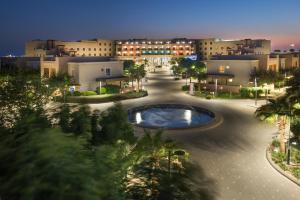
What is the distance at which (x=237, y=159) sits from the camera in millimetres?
22906

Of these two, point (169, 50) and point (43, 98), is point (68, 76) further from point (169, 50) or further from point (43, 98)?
point (169, 50)

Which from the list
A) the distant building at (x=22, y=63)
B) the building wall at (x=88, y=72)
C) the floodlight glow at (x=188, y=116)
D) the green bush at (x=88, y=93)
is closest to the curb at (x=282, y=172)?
the floodlight glow at (x=188, y=116)

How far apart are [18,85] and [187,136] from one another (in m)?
14.1

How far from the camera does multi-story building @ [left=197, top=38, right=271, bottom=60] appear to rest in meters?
129

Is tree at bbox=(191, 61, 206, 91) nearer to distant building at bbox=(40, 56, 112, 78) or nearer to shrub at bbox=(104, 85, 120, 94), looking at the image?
shrub at bbox=(104, 85, 120, 94)

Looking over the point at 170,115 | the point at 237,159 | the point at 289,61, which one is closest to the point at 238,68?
the point at 289,61

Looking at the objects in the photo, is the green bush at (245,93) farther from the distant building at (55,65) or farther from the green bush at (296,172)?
the green bush at (296,172)

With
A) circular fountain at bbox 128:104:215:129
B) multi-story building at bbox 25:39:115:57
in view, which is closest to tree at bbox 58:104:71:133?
circular fountain at bbox 128:104:215:129

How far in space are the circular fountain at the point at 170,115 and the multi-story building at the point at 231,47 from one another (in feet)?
271

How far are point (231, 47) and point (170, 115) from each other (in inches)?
4441

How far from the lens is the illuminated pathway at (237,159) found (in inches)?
715

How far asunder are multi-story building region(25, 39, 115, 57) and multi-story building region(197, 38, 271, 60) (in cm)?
4316

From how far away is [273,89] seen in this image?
2181 inches

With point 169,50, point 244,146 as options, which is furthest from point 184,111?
point 169,50
